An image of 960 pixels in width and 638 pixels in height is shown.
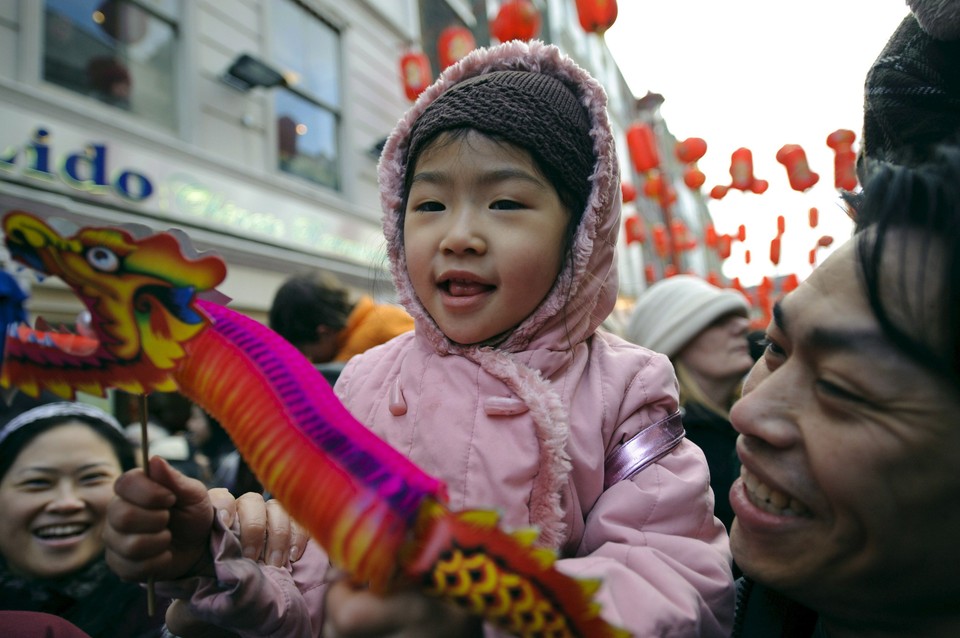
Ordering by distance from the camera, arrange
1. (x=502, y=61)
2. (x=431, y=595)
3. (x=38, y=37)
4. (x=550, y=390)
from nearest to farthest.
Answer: (x=431, y=595)
(x=550, y=390)
(x=502, y=61)
(x=38, y=37)

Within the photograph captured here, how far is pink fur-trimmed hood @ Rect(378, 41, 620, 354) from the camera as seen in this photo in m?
1.05

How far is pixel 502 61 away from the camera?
3.99 ft

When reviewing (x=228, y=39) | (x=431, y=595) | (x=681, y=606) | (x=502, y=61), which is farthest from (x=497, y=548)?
(x=228, y=39)

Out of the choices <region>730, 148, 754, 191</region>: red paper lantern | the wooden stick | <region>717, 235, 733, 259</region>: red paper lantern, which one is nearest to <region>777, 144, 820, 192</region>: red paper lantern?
<region>730, 148, 754, 191</region>: red paper lantern

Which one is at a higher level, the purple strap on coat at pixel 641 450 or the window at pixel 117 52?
the window at pixel 117 52

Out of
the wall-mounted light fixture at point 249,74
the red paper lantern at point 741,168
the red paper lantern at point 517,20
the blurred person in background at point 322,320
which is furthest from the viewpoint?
the red paper lantern at point 741,168

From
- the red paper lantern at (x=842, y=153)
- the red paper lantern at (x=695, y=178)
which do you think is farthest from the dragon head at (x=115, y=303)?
the red paper lantern at (x=695, y=178)

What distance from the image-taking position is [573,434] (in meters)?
0.97

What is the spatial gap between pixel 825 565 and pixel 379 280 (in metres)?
1.20

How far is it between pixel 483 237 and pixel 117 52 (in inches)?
197

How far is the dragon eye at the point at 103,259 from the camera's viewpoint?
2.18 feet

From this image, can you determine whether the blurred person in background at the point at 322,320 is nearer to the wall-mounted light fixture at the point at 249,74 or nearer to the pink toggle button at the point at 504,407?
the pink toggle button at the point at 504,407

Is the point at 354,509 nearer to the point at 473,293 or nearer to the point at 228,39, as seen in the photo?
the point at 473,293

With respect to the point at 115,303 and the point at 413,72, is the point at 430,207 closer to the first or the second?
the point at 115,303
